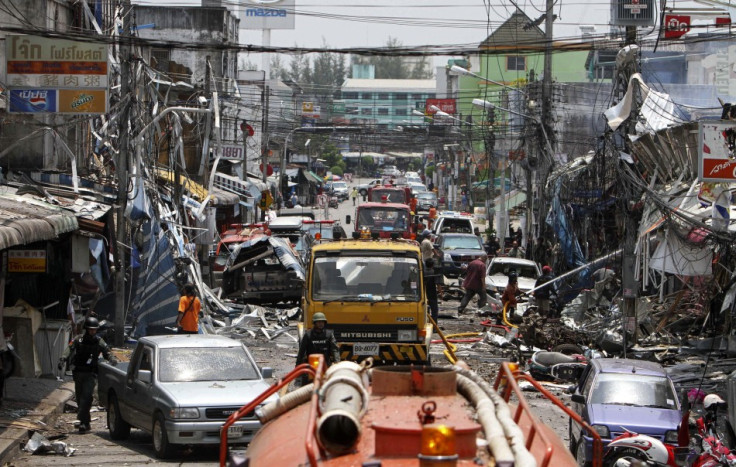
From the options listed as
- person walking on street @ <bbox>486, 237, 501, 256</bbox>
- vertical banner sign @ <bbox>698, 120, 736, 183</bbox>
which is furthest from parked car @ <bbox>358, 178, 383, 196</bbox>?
vertical banner sign @ <bbox>698, 120, 736, 183</bbox>

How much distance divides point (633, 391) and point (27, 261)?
10207 mm

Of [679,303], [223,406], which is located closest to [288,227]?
[679,303]

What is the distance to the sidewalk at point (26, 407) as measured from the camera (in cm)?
1362

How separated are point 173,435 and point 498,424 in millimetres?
8502

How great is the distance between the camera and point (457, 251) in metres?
37.8

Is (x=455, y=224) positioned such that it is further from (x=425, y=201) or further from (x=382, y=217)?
(x=425, y=201)

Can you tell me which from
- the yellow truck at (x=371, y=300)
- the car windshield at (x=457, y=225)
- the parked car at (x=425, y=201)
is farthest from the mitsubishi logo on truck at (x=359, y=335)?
the parked car at (x=425, y=201)

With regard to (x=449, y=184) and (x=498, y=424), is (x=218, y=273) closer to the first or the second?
(x=498, y=424)

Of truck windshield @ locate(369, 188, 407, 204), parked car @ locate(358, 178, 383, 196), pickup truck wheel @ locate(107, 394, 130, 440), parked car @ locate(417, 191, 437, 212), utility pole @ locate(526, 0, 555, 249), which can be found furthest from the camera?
parked car @ locate(417, 191, 437, 212)

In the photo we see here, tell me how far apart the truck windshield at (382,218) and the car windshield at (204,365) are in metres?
25.7

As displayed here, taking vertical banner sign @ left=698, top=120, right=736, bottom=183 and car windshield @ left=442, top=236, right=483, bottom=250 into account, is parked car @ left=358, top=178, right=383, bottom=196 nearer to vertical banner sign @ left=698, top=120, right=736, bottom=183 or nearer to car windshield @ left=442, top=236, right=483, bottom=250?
car windshield @ left=442, top=236, right=483, bottom=250

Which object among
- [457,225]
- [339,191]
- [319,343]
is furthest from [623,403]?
[339,191]

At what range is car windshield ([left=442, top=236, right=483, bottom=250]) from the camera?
126 ft

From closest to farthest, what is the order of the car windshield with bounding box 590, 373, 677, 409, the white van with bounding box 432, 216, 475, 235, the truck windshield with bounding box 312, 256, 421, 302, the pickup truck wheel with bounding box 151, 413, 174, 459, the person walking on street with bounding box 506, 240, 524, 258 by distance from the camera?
1. the pickup truck wheel with bounding box 151, 413, 174, 459
2. the car windshield with bounding box 590, 373, 677, 409
3. the truck windshield with bounding box 312, 256, 421, 302
4. the person walking on street with bounding box 506, 240, 524, 258
5. the white van with bounding box 432, 216, 475, 235
